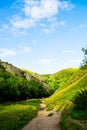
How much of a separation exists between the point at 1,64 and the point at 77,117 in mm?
127507

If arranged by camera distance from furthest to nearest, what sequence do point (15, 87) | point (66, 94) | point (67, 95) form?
point (15, 87)
point (66, 94)
point (67, 95)

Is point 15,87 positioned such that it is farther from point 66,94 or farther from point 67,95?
point 67,95

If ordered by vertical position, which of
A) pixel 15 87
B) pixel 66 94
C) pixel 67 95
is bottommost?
pixel 67 95

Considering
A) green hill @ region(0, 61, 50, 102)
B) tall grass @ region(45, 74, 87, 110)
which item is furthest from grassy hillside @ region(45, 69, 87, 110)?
green hill @ region(0, 61, 50, 102)

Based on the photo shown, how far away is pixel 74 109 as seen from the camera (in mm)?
41625

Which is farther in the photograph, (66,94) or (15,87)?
(15,87)

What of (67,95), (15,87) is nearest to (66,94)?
(67,95)

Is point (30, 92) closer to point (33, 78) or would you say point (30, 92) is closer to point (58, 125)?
point (33, 78)

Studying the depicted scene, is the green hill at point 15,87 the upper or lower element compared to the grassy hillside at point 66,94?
upper

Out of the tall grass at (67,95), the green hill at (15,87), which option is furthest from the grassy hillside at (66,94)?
the green hill at (15,87)

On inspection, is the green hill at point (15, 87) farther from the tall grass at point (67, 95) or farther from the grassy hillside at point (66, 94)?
the tall grass at point (67, 95)

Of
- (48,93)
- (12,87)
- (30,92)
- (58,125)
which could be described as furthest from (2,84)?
(58,125)

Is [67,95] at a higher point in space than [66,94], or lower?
lower

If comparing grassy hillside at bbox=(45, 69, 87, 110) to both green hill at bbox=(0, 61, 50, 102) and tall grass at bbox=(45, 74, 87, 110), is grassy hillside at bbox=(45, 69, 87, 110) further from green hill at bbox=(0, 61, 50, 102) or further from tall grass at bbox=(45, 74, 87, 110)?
green hill at bbox=(0, 61, 50, 102)
